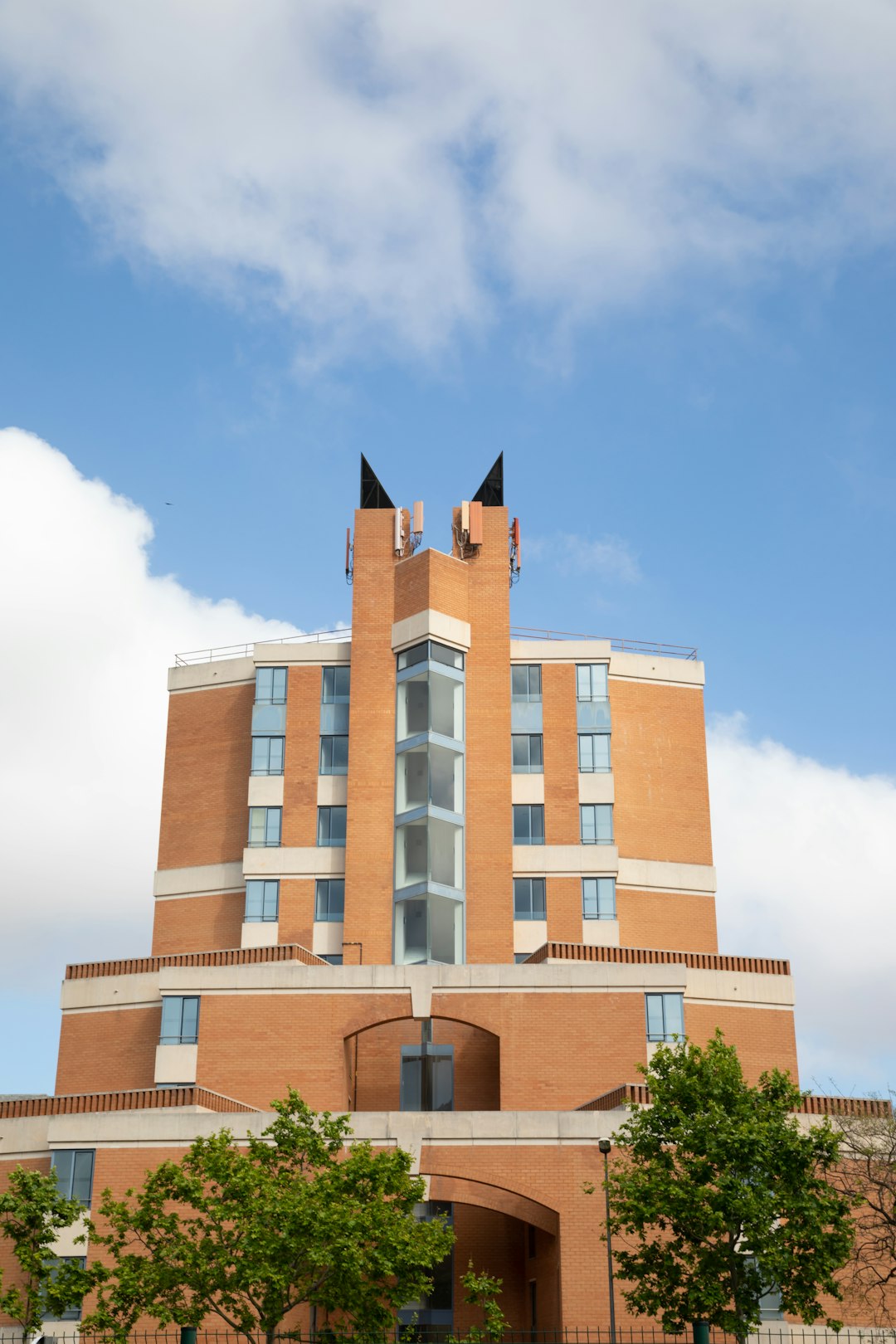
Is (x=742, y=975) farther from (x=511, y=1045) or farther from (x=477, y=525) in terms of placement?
(x=477, y=525)

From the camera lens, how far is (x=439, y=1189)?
4472cm

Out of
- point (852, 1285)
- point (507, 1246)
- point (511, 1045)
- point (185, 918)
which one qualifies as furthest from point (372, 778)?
point (852, 1285)

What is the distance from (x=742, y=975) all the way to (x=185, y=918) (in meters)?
24.4

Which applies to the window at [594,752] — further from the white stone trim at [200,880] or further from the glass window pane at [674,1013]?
the glass window pane at [674,1013]

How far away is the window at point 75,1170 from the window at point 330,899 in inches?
791

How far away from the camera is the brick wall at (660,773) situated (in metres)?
67.7

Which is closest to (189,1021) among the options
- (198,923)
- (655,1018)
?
(198,923)

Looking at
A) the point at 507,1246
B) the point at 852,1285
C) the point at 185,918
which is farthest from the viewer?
the point at 185,918

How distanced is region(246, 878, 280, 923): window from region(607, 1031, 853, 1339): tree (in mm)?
32004

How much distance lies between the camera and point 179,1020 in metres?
54.1

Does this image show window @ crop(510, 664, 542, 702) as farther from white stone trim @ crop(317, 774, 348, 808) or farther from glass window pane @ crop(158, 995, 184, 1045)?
glass window pane @ crop(158, 995, 184, 1045)

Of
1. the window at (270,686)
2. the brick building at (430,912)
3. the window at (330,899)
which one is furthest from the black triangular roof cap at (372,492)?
the window at (330,899)

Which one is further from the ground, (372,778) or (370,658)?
(370,658)

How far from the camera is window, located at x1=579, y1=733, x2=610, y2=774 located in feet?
220
